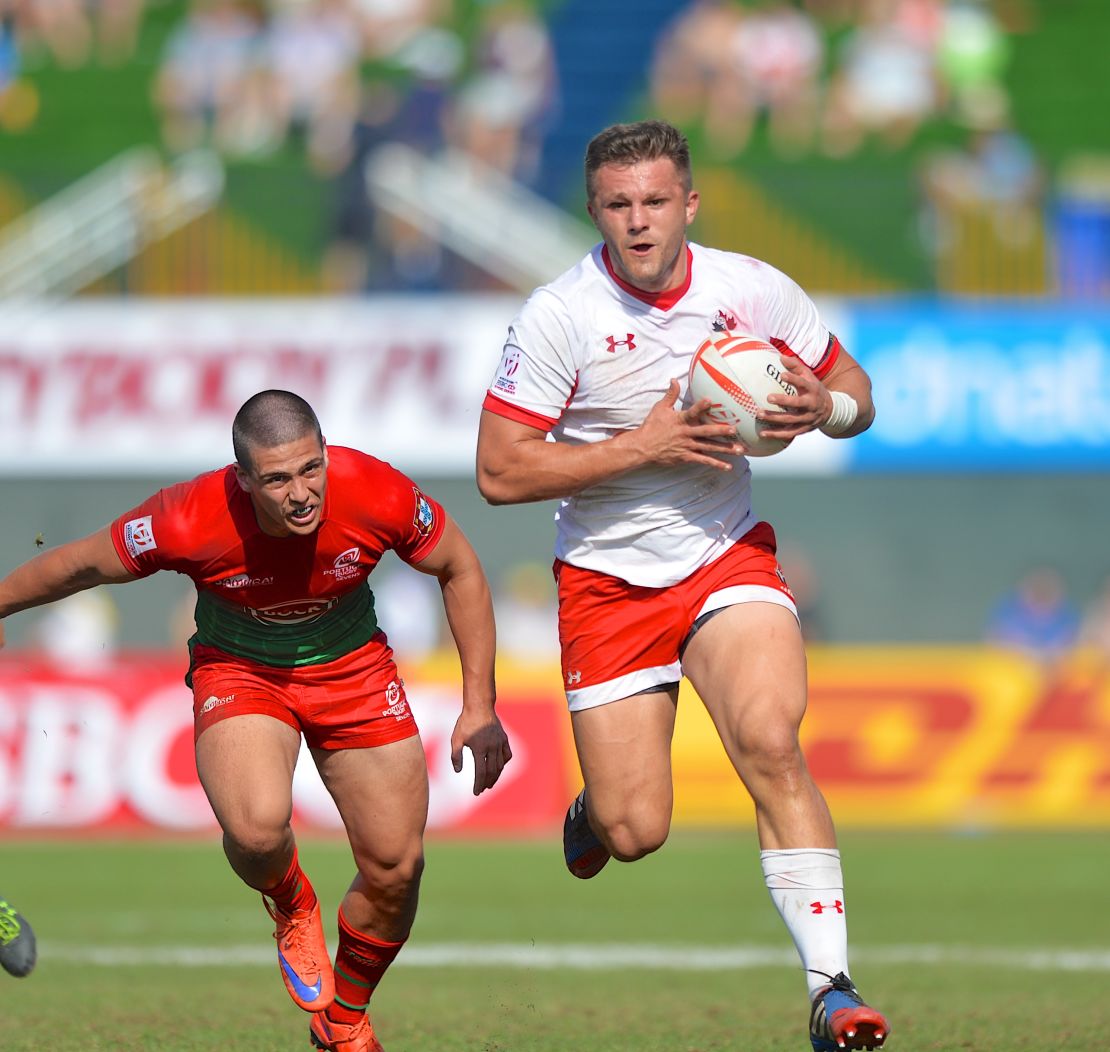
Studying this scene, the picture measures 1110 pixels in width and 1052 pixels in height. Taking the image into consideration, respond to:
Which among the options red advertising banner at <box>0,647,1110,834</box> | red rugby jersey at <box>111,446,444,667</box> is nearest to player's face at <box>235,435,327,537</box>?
red rugby jersey at <box>111,446,444,667</box>

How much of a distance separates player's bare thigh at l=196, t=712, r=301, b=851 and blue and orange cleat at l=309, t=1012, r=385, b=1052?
0.84 meters

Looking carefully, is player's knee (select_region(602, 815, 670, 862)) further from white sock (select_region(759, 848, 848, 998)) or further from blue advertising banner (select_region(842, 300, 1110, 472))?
blue advertising banner (select_region(842, 300, 1110, 472))

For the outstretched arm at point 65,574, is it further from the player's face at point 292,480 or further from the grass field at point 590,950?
the grass field at point 590,950

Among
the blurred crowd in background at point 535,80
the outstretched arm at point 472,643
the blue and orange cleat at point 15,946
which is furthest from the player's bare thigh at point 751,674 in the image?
the blurred crowd in background at point 535,80

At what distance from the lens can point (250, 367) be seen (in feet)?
67.8

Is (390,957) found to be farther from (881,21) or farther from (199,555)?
(881,21)

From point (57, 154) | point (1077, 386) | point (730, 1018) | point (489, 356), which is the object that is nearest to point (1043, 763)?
point (1077, 386)

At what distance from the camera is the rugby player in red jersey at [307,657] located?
669 centimetres

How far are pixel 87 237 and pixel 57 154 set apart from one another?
2911mm

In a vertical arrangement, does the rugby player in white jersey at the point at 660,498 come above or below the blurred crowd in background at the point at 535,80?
below

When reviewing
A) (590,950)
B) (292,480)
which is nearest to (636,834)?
(292,480)

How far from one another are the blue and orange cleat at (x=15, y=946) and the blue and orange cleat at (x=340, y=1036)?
1067 mm

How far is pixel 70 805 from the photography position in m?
16.3

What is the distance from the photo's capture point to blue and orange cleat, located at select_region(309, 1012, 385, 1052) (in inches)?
278
